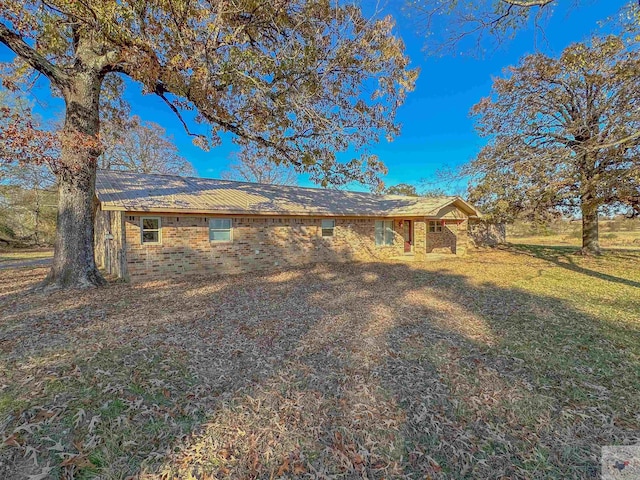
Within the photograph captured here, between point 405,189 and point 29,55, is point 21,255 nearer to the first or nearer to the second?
point 29,55

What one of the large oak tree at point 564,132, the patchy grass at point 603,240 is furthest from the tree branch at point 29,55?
the patchy grass at point 603,240

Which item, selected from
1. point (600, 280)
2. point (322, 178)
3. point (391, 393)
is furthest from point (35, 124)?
point (600, 280)

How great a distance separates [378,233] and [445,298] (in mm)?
8529

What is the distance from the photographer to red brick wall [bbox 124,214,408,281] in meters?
9.81

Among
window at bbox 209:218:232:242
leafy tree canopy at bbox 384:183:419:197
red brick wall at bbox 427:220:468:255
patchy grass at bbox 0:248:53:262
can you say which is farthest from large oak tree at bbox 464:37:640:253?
patchy grass at bbox 0:248:53:262

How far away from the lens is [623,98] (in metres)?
10.4

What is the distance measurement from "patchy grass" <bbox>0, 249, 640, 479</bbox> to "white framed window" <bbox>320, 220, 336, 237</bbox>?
24.4 feet

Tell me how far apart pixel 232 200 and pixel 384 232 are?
27.2ft

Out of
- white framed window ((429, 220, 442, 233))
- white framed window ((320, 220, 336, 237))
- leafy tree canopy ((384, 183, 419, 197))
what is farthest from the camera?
leafy tree canopy ((384, 183, 419, 197))

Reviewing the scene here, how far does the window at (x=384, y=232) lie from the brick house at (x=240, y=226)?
0.18ft

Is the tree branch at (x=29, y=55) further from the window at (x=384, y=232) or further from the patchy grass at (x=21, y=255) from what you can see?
the patchy grass at (x=21, y=255)

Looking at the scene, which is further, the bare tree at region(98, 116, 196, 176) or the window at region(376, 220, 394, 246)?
the bare tree at region(98, 116, 196, 176)

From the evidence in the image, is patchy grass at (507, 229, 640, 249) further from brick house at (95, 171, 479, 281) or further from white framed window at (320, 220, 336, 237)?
white framed window at (320, 220, 336, 237)

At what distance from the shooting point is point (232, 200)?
12.0 metres
